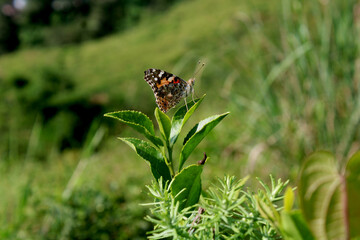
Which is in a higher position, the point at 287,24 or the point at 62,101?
the point at 62,101

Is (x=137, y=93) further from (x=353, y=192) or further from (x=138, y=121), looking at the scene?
(x=353, y=192)

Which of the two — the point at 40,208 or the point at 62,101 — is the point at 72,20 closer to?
the point at 62,101

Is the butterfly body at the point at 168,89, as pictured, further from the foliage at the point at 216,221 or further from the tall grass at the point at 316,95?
the tall grass at the point at 316,95

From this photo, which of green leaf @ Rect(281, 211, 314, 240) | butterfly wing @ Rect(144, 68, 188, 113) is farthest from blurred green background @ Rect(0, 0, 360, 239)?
butterfly wing @ Rect(144, 68, 188, 113)

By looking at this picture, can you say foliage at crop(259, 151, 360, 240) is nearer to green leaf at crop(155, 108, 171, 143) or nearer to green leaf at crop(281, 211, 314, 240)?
green leaf at crop(281, 211, 314, 240)

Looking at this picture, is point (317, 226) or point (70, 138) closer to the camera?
point (317, 226)

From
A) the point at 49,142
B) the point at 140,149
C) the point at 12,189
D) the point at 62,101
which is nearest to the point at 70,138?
the point at 49,142
